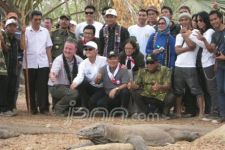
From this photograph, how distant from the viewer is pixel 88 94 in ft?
29.5

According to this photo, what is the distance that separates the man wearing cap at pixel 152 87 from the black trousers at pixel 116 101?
5.4 inches

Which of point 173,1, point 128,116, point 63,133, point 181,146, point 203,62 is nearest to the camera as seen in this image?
point 181,146

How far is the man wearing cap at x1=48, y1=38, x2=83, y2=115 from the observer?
8883 mm

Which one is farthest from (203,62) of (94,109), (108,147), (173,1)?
(173,1)

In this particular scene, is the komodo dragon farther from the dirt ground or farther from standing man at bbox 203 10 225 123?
standing man at bbox 203 10 225 123

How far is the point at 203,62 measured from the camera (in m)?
8.12

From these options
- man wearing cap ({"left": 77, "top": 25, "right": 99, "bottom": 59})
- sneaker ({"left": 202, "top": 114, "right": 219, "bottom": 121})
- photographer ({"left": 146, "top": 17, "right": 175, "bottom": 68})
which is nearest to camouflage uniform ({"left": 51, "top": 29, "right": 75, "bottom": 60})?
man wearing cap ({"left": 77, "top": 25, "right": 99, "bottom": 59})

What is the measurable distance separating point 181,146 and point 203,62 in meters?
2.60

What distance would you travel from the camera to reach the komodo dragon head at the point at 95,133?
5289 mm

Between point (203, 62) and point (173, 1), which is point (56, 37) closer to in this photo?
point (203, 62)

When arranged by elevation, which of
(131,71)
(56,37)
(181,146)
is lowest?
(181,146)

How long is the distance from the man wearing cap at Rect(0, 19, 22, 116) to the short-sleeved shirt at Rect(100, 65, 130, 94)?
1.53 meters

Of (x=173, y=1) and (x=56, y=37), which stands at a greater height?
(x=173, y=1)

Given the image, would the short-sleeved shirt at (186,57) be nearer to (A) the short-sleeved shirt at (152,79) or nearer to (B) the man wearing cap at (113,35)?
(A) the short-sleeved shirt at (152,79)
